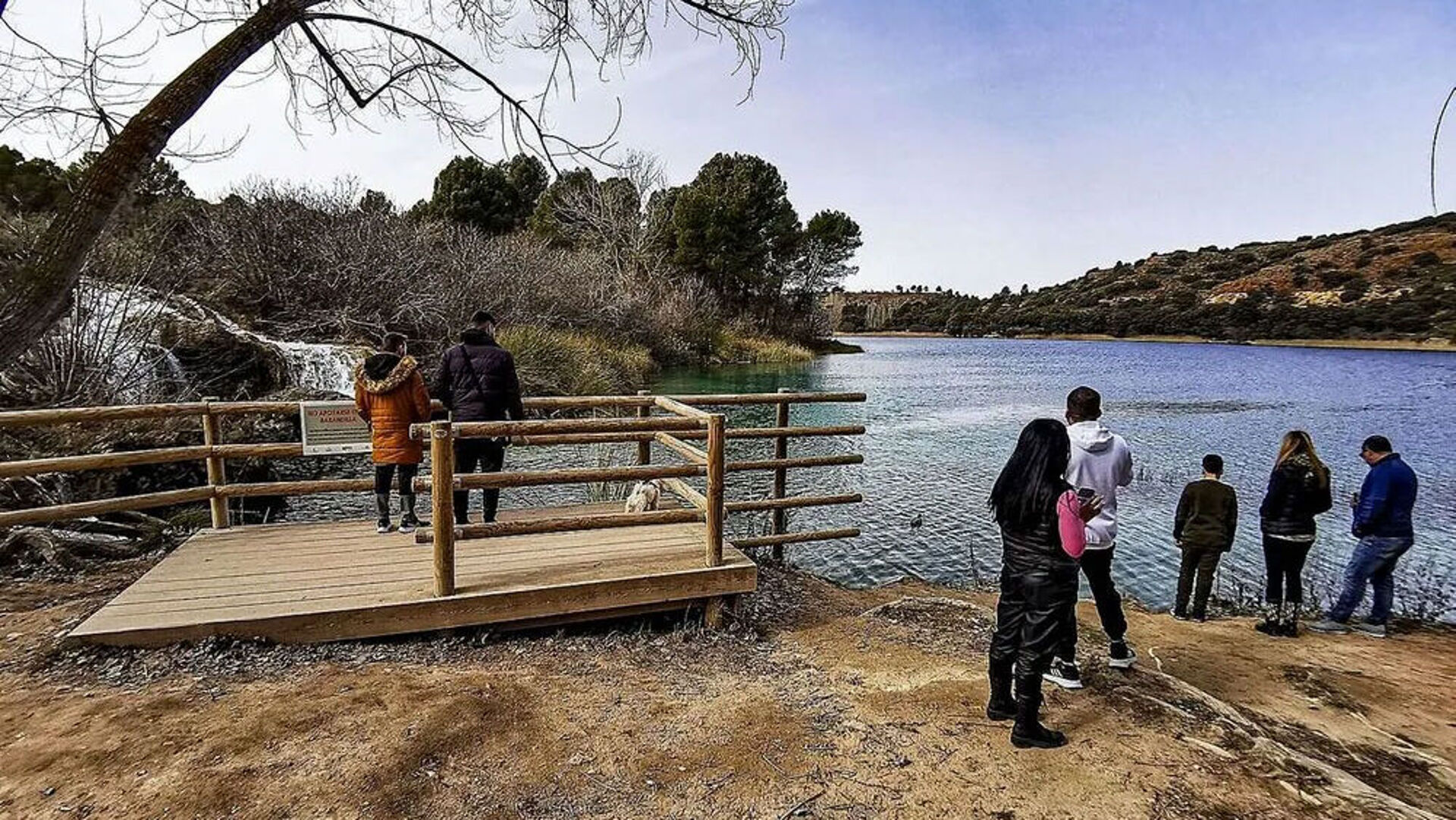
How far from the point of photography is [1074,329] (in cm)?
7831

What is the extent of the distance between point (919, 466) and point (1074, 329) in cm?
7342

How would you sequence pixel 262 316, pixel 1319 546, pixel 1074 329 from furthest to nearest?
pixel 1074 329, pixel 262 316, pixel 1319 546

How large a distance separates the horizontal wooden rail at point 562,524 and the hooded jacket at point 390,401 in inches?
41.6

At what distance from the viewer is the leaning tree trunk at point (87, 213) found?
11.0 ft

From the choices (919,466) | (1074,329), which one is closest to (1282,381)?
(919,466)

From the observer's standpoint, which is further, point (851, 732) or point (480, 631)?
point (480, 631)

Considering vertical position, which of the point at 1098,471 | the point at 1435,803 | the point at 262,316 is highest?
the point at 262,316

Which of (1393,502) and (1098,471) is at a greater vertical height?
(1098,471)

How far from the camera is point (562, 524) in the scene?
5.00 metres

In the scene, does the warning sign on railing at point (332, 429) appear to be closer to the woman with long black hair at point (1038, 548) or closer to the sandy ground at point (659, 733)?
the sandy ground at point (659, 733)

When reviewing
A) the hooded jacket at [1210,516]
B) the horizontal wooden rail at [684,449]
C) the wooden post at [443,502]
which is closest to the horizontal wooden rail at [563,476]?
the wooden post at [443,502]

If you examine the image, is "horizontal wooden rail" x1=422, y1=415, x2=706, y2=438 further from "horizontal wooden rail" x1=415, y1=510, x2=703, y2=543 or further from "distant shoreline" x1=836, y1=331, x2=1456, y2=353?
"distant shoreline" x1=836, y1=331, x2=1456, y2=353

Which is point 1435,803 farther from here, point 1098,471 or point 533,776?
point 533,776

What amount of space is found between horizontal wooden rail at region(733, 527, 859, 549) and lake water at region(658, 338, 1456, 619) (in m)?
0.70
